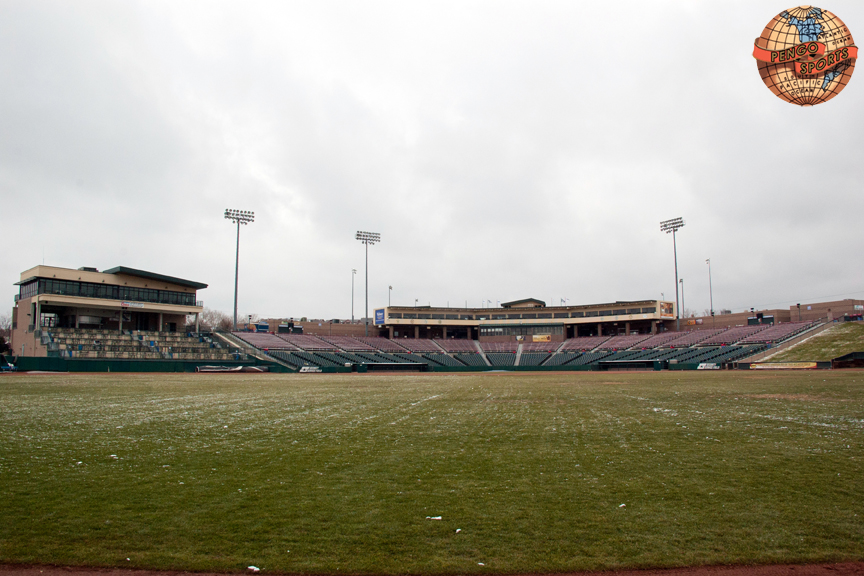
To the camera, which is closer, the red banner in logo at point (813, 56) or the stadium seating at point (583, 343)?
the red banner in logo at point (813, 56)

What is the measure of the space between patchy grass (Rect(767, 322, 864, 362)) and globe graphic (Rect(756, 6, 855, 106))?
47.9 metres

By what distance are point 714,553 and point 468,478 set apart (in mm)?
3221

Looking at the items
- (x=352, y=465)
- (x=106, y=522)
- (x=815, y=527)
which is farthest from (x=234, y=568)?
(x=815, y=527)

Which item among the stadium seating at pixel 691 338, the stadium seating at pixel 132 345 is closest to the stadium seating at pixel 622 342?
the stadium seating at pixel 691 338

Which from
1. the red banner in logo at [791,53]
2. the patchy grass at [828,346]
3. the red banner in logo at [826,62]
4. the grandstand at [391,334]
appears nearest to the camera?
the red banner in logo at [826,62]

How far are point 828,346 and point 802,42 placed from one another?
2202 inches

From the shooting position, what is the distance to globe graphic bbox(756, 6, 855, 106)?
39.5 feet

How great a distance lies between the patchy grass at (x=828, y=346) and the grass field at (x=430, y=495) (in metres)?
50.2

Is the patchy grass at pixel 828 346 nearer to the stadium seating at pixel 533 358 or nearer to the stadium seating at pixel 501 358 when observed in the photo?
the stadium seating at pixel 533 358

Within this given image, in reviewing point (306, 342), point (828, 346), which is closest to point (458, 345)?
point (306, 342)

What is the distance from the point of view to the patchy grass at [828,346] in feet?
170

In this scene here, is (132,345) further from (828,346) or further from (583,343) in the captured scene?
(828,346)

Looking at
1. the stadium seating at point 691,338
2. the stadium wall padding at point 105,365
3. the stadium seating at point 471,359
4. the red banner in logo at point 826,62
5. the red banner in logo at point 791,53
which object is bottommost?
the stadium seating at point 471,359

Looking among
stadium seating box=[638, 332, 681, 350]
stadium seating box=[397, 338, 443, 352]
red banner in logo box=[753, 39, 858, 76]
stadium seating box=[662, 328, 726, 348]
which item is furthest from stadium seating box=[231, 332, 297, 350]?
red banner in logo box=[753, 39, 858, 76]
